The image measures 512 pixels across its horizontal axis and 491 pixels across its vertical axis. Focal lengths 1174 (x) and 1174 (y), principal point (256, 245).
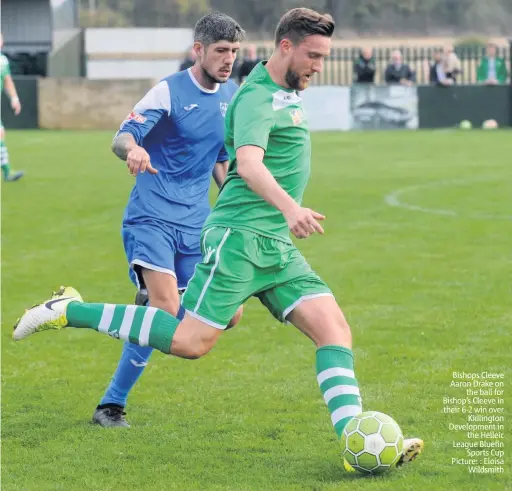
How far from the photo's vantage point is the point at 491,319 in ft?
29.2

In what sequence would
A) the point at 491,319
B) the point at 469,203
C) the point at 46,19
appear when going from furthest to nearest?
the point at 46,19, the point at 469,203, the point at 491,319

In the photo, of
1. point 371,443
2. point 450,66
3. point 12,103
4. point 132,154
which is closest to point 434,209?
point 12,103

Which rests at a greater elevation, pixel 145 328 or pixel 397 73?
pixel 145 328

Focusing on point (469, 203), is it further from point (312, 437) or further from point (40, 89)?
point (40, 89)

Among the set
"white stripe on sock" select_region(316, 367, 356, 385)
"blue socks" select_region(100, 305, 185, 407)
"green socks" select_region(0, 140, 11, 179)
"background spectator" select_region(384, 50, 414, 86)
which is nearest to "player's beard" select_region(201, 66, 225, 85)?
"blue socks" select_region(100, 305, 185, 407)

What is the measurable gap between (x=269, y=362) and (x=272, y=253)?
7.80ft

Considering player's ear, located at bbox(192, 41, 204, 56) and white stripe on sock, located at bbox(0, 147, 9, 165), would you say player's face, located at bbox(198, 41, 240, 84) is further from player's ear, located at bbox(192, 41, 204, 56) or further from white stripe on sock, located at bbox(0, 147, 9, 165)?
white stripe on sock, located at bbox(0, 147, 9, 165)

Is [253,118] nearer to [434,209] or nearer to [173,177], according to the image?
[173,177]

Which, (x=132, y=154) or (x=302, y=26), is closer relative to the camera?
(x=302, y=26)

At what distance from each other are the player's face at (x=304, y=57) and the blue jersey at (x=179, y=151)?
4.54 feet

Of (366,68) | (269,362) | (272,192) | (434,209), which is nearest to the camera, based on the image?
(272,192)

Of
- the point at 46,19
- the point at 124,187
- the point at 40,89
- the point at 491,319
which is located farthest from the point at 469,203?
the point at 46,19

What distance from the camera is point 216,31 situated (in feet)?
21.7

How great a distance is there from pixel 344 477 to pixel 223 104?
2488mm
